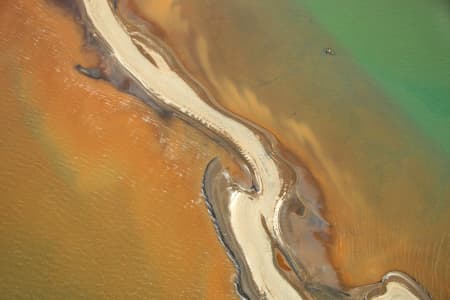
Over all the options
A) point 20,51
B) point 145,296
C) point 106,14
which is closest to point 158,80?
point 106,14

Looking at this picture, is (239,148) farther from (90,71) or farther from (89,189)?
(90,71)

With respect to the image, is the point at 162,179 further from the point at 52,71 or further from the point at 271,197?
the point at 52,71

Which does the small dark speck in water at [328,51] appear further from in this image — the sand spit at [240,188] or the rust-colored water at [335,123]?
the sand spit at [240,188]

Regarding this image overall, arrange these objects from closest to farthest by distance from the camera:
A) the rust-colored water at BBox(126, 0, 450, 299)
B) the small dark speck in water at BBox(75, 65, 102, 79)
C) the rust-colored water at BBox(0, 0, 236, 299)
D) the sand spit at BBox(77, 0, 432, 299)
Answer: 1. the rust-colored water at BBox(0, 0, 236, 299)
2. the sand spit at BBox(77, 0, 432, 299)
3. the rust-colored water at BBox(126, 0, 450, 299)
4. the small dark speck in water at BBox(75, 65, 102, 79)

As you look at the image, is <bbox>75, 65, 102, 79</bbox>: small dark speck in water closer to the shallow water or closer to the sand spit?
the shallow water

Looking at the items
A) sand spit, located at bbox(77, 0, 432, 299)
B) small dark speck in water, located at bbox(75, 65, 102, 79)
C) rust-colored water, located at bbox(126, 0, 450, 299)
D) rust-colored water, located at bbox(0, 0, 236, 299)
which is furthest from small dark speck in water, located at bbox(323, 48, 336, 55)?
small dark speck in water, located at bbox(75, 65, 102, 79)
